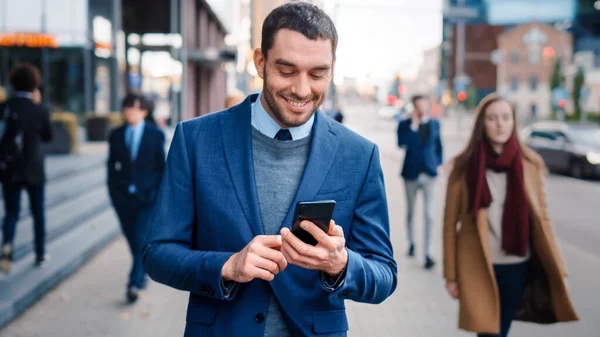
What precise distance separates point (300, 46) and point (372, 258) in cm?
69

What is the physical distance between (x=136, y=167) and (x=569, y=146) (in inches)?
665

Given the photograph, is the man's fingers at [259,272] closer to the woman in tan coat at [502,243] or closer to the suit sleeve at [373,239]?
the suit sleeve at [373,239]

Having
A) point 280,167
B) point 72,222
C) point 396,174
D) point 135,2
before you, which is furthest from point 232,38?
point 280,167

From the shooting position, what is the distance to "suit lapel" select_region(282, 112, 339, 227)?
208cm

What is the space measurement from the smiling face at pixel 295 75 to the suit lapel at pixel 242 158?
0.12m

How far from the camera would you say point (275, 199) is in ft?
7.00

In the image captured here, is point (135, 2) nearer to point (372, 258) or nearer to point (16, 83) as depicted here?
point (16, 83)

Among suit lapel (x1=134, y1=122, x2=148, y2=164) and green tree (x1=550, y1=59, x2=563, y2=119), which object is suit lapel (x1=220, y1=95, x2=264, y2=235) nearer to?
suit lapel (x1=134, y1=122, x2=148, y2=164)

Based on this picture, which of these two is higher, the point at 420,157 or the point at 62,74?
the point at 62,74

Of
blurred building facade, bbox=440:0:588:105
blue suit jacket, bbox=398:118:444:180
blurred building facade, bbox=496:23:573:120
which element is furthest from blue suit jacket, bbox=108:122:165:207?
blurred building facade, bbox=496:23:573:120

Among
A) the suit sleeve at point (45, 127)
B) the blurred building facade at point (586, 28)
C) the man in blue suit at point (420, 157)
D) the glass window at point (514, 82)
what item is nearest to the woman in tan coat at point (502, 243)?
the man in blue suit at point (420, 157)

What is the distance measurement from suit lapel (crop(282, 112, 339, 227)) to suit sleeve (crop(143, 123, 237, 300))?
277mm

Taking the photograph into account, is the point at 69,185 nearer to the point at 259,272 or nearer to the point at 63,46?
the point at 259,272

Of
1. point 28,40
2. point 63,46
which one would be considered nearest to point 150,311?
point 63,46
